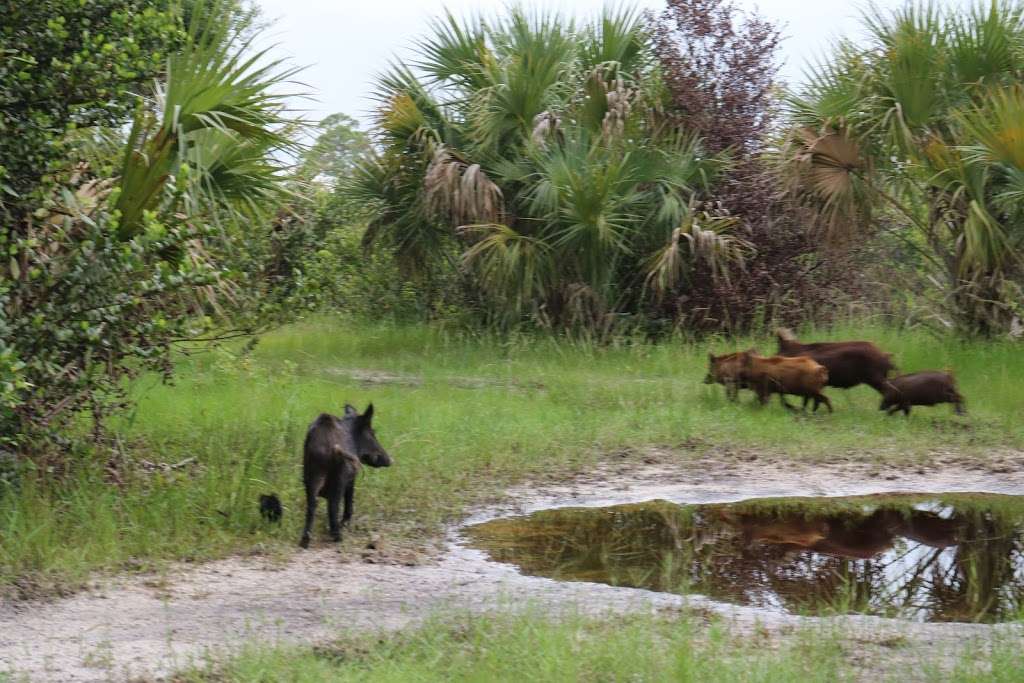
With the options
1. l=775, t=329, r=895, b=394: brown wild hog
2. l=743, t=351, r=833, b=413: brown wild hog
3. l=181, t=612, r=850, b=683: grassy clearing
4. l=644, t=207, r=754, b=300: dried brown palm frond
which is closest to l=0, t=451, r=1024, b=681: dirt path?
l=181, t=612, r=850, b=683: grassy clearing

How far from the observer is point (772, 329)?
1555 cm

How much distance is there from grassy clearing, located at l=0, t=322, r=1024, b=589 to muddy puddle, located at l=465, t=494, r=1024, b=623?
84 centimetres

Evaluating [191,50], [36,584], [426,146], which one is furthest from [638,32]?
[36,584]

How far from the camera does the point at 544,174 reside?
14797 millimetres

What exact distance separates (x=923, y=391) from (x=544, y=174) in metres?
5.50

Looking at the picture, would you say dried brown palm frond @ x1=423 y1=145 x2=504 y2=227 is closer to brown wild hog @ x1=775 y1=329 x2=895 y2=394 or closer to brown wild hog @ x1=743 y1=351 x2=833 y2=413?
brown wild hog @ x1=743 y1=351 x2=833 y2=413

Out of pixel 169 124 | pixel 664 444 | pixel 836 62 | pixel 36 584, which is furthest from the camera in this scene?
pixel 836 62

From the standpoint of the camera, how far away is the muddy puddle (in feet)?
21.0

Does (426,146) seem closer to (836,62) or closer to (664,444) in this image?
(836,62)

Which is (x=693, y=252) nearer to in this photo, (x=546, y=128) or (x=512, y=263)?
(x=512, y=263)

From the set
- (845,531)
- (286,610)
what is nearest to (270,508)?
(286,610)

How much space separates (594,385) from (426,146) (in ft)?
16.1

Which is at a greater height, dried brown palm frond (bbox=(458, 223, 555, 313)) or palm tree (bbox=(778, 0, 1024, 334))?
palm tree (bbox=(778, 0, 1024, 334))

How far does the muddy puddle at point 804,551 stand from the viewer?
639 cm
